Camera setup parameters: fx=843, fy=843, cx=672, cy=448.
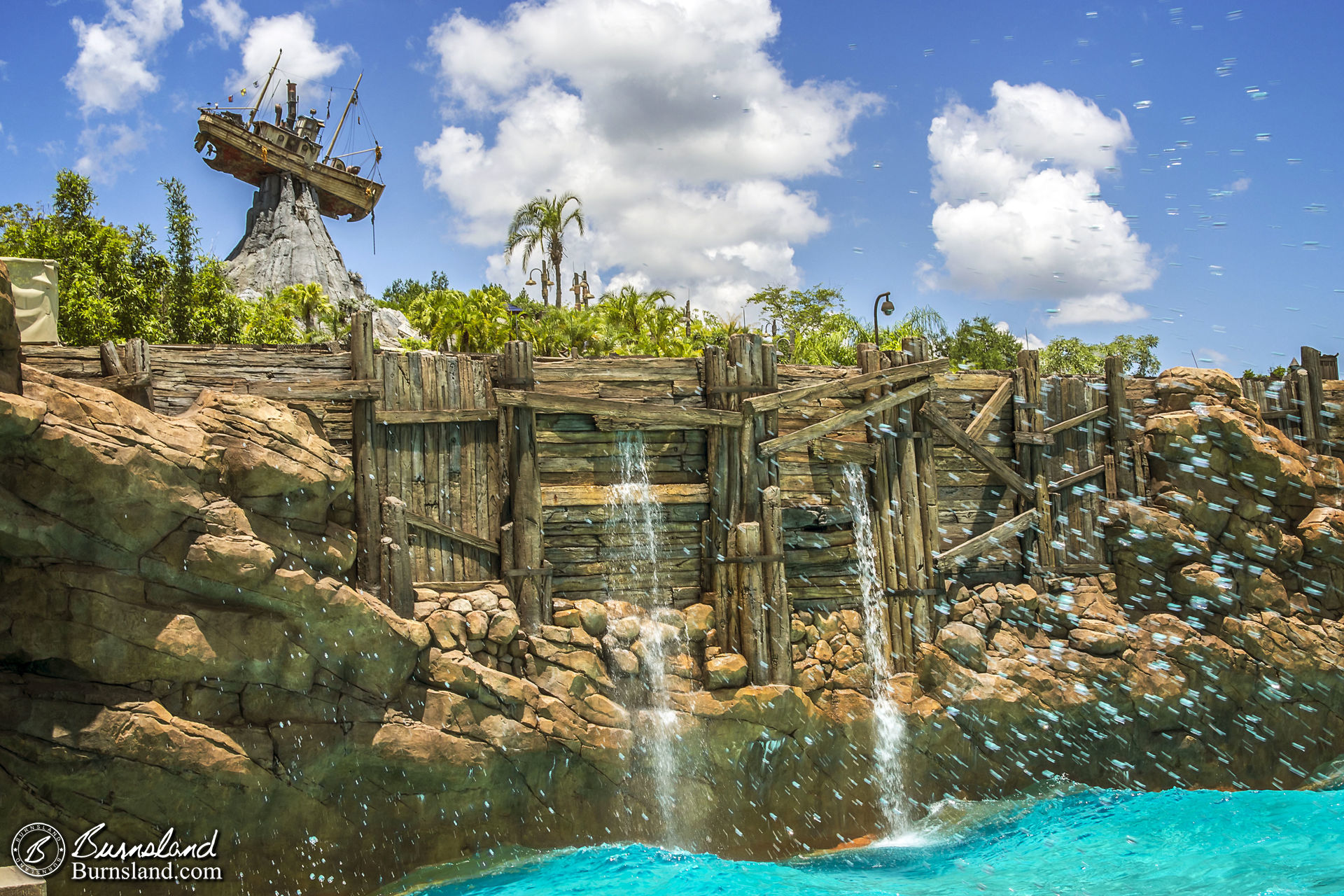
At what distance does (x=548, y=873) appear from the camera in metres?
Answer: 8.34

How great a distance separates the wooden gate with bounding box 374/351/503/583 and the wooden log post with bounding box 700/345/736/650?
8.71ft

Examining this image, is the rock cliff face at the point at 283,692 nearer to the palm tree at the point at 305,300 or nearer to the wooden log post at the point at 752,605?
the wooden log post at the point at 752,605

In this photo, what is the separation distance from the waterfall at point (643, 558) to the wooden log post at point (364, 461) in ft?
9.04

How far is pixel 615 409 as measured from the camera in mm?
10336

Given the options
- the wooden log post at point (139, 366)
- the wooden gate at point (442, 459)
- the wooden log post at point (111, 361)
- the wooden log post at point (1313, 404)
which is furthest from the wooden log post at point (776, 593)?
the wooden log post at point (1313, 404)

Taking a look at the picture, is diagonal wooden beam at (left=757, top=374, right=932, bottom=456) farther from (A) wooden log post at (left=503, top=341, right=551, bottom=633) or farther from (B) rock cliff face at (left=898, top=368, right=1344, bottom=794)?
(A) wooden log post at (left=503, top=341, right=551, bottom=633)

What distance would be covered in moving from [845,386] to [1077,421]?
3987mm

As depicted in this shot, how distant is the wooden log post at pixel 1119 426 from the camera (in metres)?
12.8

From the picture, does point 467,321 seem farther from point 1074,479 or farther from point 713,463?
point 1074,479

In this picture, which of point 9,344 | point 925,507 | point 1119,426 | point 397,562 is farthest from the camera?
point 1119,426

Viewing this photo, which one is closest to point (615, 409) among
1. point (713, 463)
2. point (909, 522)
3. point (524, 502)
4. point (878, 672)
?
point (713, 463)

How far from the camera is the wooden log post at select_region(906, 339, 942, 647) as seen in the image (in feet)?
36.9

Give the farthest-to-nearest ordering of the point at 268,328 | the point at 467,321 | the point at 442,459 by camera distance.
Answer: the point at 467,321
the point at 268,328
the point at 442,459

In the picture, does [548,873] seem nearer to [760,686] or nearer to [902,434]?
[760,686]
